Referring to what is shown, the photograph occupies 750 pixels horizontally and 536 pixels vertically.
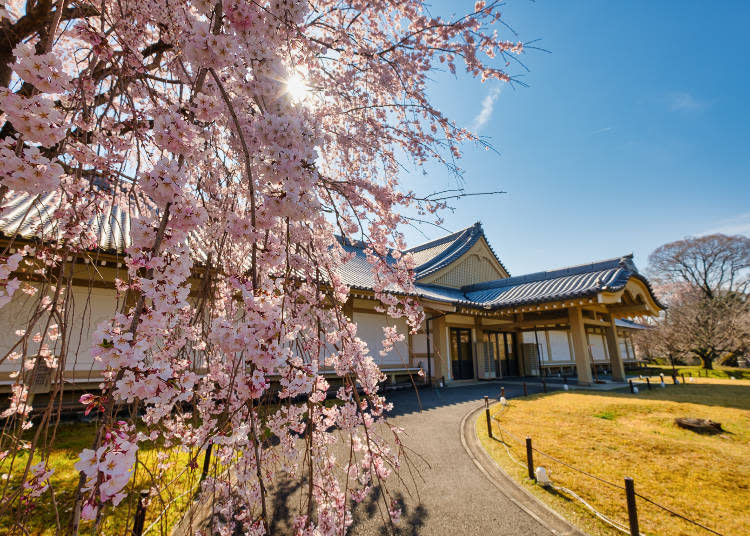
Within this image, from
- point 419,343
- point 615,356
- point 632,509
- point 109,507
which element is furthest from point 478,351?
point 109,507

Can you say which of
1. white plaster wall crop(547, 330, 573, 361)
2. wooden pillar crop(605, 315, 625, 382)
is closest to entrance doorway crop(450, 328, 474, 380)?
wooden pillar crop(605, 315, 625, 382)

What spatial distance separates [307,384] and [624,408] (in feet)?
27.9

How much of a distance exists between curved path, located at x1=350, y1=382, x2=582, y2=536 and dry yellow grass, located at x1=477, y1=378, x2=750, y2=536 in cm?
24

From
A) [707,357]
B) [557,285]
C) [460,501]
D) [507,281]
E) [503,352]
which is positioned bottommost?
[460,501]

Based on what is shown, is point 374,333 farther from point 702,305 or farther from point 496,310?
point 702,305

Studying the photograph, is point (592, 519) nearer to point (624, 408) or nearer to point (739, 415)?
point (624, 408)

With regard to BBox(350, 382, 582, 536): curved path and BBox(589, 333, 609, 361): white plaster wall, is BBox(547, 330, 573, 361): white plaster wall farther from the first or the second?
BBox(350, 382, 582, 536): curved path

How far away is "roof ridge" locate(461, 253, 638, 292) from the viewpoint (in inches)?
462

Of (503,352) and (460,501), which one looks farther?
(503,352)

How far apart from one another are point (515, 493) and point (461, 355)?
10.1m

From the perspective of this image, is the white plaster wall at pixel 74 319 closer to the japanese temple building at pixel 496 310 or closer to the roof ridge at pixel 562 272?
the japanese temple building at pixel 496 310

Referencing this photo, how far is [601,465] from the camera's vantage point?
4297 millimetres

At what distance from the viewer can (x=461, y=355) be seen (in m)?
13.5

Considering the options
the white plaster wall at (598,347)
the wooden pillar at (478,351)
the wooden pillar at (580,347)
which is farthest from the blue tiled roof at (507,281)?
the white plaster wall at (598,347)
